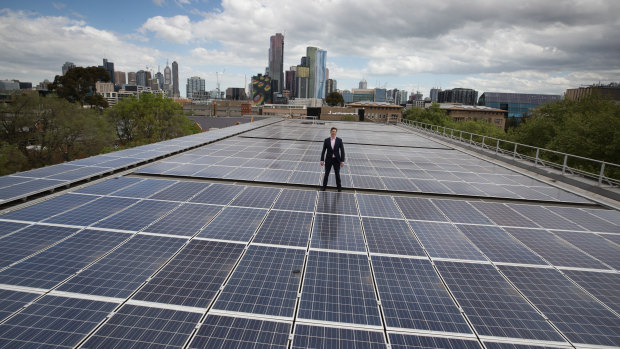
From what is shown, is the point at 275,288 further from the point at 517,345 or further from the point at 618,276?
the point at 618,276

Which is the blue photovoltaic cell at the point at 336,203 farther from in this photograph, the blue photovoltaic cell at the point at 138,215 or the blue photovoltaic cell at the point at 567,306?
the blue photovoltaic cell at the point at 138,215

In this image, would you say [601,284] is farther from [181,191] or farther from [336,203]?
[181,191]

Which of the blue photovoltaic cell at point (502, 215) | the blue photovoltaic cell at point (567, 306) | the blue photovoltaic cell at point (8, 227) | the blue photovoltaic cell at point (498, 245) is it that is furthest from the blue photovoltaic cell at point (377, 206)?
the blue photovoltaic cell at point (8, 227)

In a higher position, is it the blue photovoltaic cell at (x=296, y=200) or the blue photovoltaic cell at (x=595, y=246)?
the blue photovoltaic cell at (x=296, y=200)

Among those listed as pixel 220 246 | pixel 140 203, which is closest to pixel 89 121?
pixel 140 203

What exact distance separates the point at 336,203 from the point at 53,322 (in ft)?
22.7

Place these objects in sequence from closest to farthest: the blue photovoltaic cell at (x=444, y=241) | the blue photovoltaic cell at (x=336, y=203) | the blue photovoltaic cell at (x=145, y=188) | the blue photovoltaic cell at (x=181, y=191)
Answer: the blue photovoltaic cell at (x=444, y=241)
the blue photovoltaic cell at (x=336, y=203)
the blue photovoltaic cell at (x=181, y=191)
the blue photovoltaic cell at (x=145, y=188)

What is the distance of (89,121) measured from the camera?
47.4 metres

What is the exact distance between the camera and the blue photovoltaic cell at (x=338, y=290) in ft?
14.3

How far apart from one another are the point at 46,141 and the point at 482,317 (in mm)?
57217

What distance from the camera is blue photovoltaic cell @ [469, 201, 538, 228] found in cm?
816

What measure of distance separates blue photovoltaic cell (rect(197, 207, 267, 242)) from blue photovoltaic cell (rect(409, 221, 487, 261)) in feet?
13.1

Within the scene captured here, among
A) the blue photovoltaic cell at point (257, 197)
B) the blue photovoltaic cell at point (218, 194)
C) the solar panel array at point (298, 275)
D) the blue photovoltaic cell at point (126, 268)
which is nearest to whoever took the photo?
the solar panel array at point (298, 275)

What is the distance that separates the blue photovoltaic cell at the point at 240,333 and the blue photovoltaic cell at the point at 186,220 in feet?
10.2
